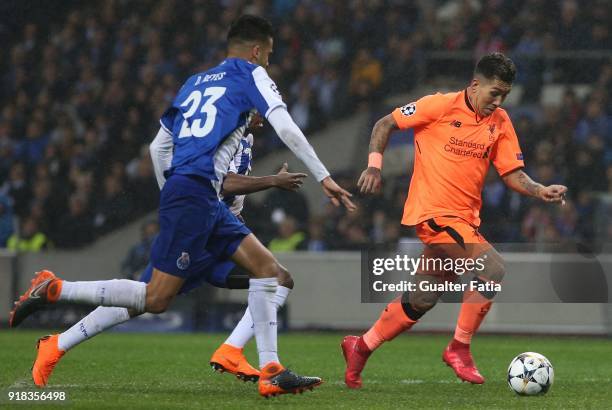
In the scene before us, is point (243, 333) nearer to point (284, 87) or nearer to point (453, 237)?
point (453, 237)

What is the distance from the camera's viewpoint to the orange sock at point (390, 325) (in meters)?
8.09

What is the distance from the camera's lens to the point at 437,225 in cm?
829

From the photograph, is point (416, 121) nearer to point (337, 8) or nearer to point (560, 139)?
point (560, 139)

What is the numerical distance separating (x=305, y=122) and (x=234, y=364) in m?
10.8

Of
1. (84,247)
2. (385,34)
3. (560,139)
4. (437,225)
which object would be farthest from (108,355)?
(385,34)

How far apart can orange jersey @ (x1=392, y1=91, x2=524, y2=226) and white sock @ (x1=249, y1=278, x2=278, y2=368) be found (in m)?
1.47

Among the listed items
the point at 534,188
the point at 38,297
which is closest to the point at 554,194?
the point at 534,188

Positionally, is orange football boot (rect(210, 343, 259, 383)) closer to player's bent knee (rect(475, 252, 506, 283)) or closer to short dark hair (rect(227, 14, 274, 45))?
player's bent knee (rect(475, 252, 506, 283))

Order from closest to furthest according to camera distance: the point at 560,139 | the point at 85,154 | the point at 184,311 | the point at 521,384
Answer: the point at 521,384 → the point at 184,311 → the point at 560,139 → the point at 85,154

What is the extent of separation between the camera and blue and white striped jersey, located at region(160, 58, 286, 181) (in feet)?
23.2

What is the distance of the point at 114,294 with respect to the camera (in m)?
7.14

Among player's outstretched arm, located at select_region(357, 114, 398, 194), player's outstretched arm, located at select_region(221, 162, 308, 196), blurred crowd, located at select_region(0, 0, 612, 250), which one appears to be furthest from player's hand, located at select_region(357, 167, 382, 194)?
blurred crowd, located at select_region(0, 0, 612, 250)

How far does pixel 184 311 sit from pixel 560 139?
18.3 ft

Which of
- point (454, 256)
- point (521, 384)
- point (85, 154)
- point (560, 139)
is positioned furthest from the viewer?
point (85, 154)
